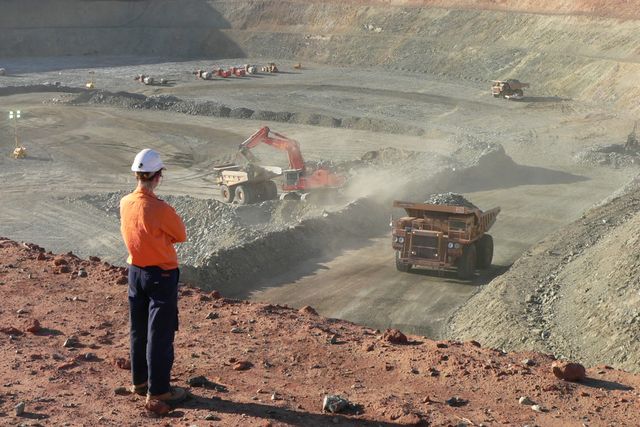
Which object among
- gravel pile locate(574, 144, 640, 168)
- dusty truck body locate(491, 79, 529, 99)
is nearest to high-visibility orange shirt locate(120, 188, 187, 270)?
gravel pile locate(574, 144, 640, 168)

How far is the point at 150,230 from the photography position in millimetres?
7988

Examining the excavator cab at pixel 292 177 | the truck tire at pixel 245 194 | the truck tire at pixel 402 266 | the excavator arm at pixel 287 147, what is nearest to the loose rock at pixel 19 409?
the truck tire at pixel 402 266

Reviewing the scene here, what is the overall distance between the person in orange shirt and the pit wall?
4640cm

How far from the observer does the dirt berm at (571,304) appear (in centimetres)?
1555

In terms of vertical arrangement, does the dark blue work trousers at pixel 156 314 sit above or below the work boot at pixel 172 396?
above

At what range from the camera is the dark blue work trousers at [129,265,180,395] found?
316 inches

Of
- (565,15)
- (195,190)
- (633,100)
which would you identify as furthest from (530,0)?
(195,190)

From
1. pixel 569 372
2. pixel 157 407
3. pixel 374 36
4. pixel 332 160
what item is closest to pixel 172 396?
pixel 157 407

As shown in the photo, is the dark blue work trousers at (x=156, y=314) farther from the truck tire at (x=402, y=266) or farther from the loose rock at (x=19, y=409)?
the truck tire at (x=402, y=266)

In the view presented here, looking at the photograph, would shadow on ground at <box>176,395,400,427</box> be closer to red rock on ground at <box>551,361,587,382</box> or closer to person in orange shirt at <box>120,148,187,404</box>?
person in orange shirt at <box>120,148,187,404</box>

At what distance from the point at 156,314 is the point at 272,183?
2473 cm

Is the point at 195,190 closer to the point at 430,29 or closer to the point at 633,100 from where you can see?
the point at 633,100

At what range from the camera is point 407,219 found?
2247 centimetres

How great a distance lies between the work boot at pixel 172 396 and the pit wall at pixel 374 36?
4638 centimetres
